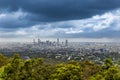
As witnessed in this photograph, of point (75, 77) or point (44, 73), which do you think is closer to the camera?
point (75, 77)

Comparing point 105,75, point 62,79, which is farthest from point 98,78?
point 62,79

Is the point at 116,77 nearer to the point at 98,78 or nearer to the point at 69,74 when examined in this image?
the point at 98,78

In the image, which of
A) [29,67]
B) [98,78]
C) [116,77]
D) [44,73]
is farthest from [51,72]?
[116,77]

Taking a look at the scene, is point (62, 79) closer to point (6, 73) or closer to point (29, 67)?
point (29, 67)

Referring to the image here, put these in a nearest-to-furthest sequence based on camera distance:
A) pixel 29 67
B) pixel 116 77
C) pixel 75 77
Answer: pixel 116 77 → pixel 75 77 → pixel 29 67

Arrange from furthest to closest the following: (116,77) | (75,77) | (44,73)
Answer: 1. (44,73)
2. (75,77)
3. (116,77)

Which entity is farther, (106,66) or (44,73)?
(44,73)

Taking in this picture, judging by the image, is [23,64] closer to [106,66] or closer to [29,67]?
[29,67]

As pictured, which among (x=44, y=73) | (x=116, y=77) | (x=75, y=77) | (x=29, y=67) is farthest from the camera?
(x=44, y=73)
